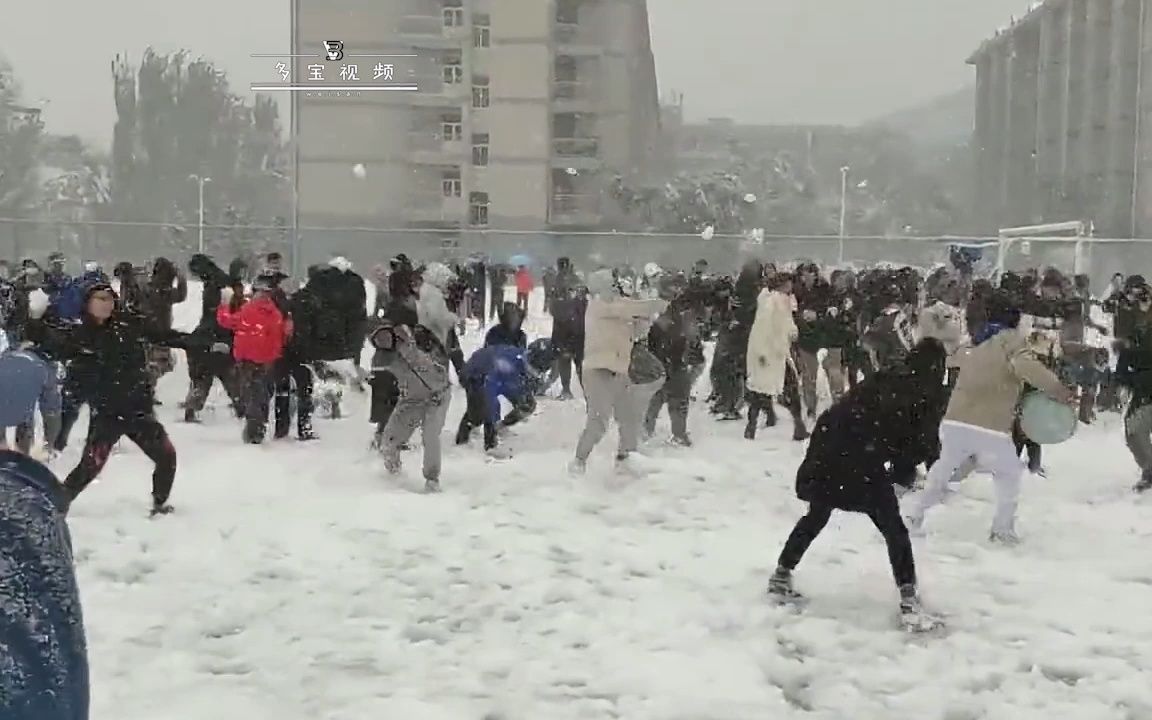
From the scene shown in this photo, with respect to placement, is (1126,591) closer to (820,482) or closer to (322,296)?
(820,482)

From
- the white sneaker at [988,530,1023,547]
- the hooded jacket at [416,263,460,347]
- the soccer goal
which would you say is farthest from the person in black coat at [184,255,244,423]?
the soccer goal

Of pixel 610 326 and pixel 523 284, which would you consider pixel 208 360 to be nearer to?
pixel 610 326

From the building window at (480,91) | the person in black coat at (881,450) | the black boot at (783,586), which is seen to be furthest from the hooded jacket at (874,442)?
the building window at (480,91)

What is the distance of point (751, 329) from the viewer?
12.5 metres

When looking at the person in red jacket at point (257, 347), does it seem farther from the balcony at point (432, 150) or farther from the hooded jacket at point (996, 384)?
the balcony at point (432, 150)

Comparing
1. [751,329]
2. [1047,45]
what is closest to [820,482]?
[751,329]

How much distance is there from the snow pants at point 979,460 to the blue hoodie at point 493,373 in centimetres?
422

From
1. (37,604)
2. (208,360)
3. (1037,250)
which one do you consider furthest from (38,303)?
(1037,250)

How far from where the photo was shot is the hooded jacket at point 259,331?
1093 cm

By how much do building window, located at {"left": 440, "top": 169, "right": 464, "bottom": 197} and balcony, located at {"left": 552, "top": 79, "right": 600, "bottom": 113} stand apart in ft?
13.7

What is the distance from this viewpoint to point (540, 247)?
86.9 feet

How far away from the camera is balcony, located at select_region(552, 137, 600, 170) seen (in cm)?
4134

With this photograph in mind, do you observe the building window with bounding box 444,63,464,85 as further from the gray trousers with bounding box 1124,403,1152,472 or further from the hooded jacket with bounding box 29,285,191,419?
the hooded jacket with bounding box 29,285,191,419

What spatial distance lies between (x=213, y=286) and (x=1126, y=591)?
9.12 m
